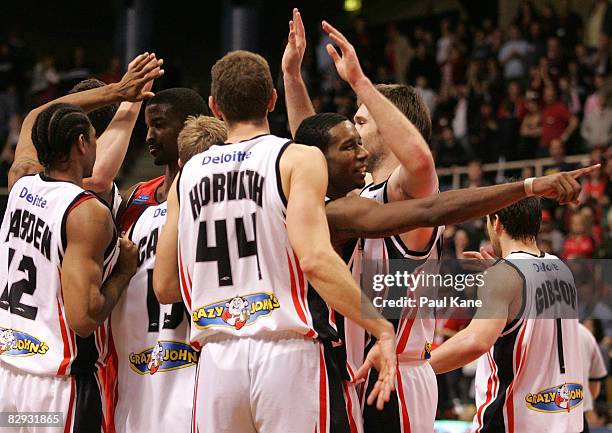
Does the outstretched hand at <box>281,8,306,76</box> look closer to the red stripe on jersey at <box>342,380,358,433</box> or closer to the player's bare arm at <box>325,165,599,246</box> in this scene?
the player's bare arm at <box>325,165,599,246</box>

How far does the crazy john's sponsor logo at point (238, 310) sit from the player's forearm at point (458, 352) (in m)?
1.34

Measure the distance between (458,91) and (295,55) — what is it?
44.1 feet

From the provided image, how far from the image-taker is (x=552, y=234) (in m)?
13.4

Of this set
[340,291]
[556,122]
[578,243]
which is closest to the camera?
[340,291]

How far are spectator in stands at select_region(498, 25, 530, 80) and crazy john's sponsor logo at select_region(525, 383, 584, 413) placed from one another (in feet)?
42.9

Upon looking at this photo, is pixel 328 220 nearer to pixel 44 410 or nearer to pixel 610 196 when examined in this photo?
pixel 44 410

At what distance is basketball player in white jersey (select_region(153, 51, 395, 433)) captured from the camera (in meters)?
4.05

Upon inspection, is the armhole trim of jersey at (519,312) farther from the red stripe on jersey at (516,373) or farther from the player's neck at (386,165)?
the player's neck at (386,165)

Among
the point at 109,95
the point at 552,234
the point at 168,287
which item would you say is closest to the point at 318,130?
the point at 168,287

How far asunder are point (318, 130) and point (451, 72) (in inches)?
587

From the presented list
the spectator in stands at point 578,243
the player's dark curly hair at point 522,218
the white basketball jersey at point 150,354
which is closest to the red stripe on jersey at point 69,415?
the white basketball jersey at point 150,354

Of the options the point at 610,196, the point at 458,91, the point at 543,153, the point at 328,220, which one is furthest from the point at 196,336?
the point at 458,91

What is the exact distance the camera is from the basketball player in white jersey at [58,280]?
4.66 m

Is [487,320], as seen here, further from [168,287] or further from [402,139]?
[168,287]
